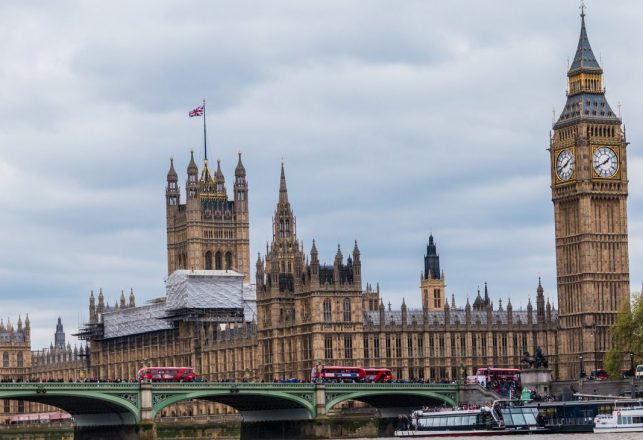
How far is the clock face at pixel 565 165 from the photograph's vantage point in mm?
A: 152875

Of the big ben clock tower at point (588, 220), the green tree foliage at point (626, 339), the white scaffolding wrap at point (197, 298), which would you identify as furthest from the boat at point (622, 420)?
the white scaffolding wrap at point (197, 298)

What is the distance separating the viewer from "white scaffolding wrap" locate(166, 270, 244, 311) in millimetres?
183875

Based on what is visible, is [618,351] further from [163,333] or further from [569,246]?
[163,333]

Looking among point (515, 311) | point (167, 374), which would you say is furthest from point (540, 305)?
point (167, 374)

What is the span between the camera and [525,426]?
11669cm

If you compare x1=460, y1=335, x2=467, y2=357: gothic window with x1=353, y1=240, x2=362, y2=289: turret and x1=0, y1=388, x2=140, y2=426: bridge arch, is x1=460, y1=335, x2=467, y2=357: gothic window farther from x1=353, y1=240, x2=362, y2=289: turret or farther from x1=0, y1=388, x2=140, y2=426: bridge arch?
x1=0, y1=388, x2=140, y2=426: bridge arch

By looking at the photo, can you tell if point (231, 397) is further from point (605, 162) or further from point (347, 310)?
point (605, 162)

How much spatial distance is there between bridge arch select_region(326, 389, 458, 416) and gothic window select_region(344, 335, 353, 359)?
40.7ft

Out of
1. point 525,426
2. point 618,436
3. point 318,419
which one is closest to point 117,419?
point 318,419

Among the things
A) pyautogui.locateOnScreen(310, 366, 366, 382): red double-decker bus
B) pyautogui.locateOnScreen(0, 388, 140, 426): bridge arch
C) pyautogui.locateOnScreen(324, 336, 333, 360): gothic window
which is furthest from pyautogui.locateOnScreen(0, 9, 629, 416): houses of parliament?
pyautogui.locateOnScreen(0, 388, 140, 426): bridge arch

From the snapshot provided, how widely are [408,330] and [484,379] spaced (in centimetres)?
1918

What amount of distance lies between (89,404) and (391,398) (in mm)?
23357

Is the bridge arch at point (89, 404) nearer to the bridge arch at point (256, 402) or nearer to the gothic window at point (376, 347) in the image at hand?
the bridge arch at point (256, 402)

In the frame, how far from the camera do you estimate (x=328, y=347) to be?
150 metres
